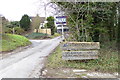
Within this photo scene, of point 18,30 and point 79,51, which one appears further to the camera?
point 18,30

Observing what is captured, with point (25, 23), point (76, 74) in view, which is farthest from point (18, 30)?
point (76, 74)

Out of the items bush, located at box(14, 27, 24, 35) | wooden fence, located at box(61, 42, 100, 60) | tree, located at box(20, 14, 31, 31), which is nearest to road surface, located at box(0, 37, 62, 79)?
wooden fence, located at box(61, 42, 100, 60)

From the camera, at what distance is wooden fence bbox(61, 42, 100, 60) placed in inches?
285

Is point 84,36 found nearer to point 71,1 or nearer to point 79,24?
point 79,24

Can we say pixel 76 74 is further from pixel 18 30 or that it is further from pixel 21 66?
pixel 18 30

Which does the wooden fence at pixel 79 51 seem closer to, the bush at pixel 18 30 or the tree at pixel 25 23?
the bush at pixel 18 30

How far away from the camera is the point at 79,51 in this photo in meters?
7.28

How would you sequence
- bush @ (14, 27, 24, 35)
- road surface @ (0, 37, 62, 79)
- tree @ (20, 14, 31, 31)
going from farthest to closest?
1. tree @ (20, 14, 31, 31)
2. bush @ (14, 27, 24, 35)
3. road surface @ (0, 37, 62, 79)

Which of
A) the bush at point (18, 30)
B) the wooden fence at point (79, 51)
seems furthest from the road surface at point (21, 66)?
the bush at point (18, 30)

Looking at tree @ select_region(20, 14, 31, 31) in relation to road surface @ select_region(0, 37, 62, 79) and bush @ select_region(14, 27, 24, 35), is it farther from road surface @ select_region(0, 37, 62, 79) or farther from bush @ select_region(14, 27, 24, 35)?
road surface @ select_region(0, 37, 62, 79)

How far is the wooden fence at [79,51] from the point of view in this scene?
7.24 metres

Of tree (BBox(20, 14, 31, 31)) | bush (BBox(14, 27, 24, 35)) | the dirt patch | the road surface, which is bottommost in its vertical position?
the road surface

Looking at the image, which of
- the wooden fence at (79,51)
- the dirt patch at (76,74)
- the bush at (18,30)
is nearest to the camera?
the dirt patch at (76,74)

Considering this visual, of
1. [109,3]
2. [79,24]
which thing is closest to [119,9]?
[109,3]
